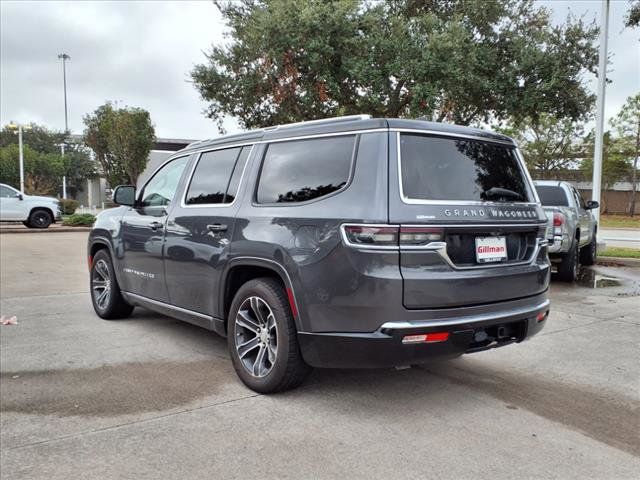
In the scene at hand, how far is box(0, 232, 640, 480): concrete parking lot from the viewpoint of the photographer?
3014mm

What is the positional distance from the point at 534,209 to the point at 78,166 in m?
56.9

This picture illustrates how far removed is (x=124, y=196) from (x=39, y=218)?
58.5 feet

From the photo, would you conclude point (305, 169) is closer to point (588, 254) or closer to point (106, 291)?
point (106, 291)

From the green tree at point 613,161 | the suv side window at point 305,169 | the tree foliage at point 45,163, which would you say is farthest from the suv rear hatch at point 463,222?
the green tree at point 613,161

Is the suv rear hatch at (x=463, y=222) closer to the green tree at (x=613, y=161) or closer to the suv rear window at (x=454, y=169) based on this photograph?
the suv rear window at (x=454, y=169)

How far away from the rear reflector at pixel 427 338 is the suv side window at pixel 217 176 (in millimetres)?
1896

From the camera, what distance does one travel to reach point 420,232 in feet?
10.9

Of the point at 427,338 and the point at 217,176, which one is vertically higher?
the point at 217,176

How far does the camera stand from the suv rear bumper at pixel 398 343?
10.8 ft

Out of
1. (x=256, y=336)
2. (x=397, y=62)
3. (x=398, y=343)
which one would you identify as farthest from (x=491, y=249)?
(x=397, y=62)

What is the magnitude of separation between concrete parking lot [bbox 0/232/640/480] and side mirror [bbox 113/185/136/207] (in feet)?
4.49

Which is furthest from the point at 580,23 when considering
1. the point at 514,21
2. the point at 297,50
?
the point at 297,50

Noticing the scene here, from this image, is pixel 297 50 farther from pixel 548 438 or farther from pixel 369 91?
pixel 548 438

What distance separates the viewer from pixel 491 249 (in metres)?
3.68
